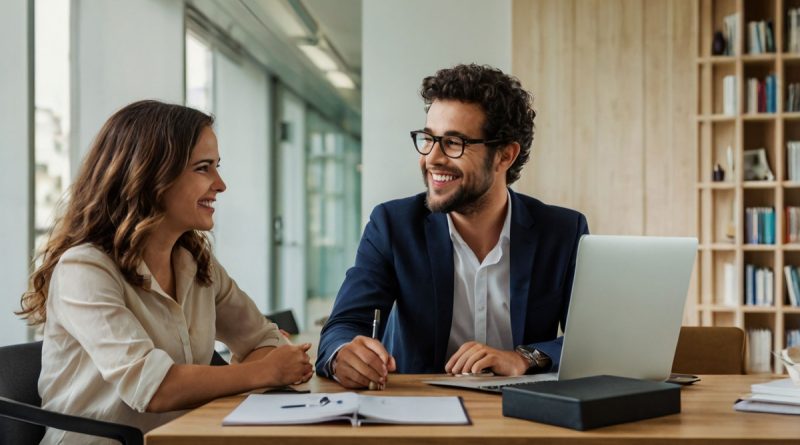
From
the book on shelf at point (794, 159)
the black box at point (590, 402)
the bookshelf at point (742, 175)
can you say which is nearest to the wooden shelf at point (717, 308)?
the bookshelf at point (742, 175)

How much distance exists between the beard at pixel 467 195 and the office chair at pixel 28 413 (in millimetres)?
930

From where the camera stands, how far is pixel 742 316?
470cm

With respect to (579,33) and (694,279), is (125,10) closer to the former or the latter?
(579,33)

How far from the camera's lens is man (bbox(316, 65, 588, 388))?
219cm

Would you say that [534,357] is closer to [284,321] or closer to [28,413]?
[28,413]

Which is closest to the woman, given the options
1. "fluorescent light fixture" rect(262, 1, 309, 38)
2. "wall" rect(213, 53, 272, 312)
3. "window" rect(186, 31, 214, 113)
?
"fluorescent light fixture" rect(262, 1, 309, 38)

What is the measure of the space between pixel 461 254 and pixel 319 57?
219 inches

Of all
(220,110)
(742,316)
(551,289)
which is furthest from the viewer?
(220,110)

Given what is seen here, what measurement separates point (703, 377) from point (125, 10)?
3956mm

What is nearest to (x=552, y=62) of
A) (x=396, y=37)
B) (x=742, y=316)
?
(x=396, y=37)

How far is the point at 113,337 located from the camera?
1666mm

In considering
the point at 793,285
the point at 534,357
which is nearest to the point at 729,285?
the point at 793,285

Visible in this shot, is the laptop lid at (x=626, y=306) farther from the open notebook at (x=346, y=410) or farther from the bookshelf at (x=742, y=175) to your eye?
the bookshelf at (x=742, y=175)

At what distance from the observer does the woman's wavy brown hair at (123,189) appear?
1881 millimetres
